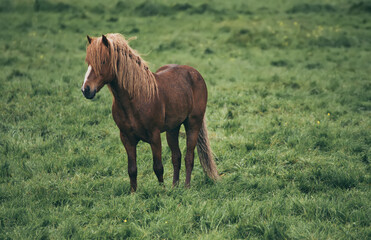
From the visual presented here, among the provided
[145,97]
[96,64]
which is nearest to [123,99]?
[145,97]

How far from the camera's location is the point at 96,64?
3.81 metres

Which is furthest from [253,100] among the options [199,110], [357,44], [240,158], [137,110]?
[357,44]

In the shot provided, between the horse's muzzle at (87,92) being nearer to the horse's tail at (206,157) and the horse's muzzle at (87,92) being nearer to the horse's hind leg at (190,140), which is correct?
the horse's hind leg at (190,140)

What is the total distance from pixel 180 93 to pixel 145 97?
664 mm

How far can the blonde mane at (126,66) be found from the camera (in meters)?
3.81

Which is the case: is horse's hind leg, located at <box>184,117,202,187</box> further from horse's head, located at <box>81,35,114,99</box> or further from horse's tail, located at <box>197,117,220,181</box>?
horse's head, located at <box>81,35,114,99</box>

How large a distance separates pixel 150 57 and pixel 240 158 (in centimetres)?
785

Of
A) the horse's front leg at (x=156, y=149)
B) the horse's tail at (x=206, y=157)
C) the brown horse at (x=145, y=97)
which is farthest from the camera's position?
the horse's tail at (x=206, y=157)

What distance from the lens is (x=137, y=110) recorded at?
4172 millimetres

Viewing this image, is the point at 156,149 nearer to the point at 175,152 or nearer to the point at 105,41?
the point at 175,152

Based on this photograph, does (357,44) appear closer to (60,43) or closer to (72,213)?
(60,43)

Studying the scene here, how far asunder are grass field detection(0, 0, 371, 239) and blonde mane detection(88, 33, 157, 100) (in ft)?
4.64

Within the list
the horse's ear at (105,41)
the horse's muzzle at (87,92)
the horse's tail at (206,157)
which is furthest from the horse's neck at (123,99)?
the horse's tail at (206,157)

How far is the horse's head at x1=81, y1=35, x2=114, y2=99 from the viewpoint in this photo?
3.78 meters
